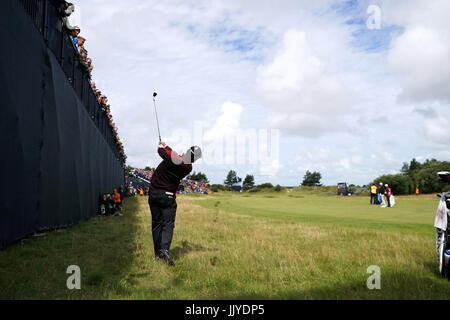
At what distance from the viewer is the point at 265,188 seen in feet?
386

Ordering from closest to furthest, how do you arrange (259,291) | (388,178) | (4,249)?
(259,291) < (4,249) < (388,178)

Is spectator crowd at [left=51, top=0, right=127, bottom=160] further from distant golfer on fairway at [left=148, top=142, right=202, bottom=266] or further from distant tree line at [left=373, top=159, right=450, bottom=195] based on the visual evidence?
distant tree line at [left=373, top=159, right=450, bottom=195]

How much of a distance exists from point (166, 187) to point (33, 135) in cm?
424

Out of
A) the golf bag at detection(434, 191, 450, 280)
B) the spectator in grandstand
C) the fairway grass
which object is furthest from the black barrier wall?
the golf bag at detection(434, 191, 450, 280)

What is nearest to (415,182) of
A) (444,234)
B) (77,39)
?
(77,39)

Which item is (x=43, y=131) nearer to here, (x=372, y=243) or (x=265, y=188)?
(x=372, y=243)

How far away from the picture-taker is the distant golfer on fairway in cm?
761

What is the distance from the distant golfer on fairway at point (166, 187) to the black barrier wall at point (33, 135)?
304cm

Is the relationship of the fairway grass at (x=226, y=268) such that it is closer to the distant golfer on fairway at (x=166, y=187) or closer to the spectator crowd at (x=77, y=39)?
the distant golfer on fairway at (x=166, y=187)

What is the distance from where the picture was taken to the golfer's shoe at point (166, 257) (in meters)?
6.98

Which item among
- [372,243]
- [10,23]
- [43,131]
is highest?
[10,23]

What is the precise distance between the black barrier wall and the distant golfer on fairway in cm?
304
